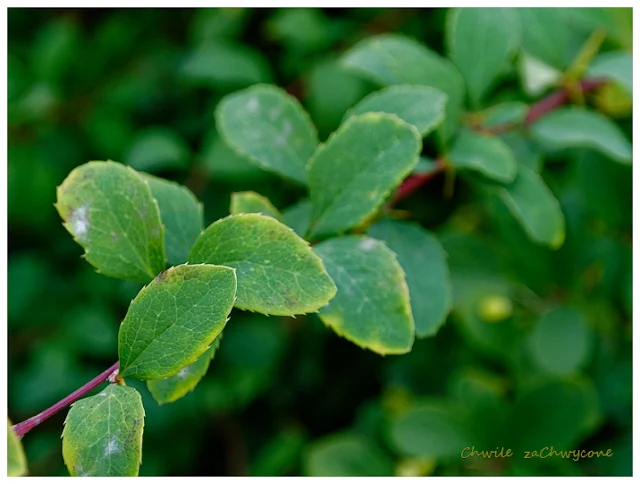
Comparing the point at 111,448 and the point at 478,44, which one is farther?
the point at 478,44

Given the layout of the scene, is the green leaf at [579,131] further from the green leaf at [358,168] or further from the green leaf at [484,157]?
the green leaf at [358,168]

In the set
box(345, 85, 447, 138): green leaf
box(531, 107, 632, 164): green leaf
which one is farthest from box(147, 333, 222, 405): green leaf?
box(531, 107, 632, 164): green leaf

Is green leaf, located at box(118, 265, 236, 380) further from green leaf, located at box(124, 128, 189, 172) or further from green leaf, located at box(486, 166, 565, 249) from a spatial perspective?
green leaf, located at box(124, 128, 189, 172)

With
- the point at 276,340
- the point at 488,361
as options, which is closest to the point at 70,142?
the point at 276,340

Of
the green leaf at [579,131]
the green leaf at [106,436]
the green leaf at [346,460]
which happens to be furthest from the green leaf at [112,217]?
the green leaf at [346,460]

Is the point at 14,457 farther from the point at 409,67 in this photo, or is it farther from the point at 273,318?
the point at 273,318

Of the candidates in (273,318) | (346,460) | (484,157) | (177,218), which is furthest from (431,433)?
(177,218)

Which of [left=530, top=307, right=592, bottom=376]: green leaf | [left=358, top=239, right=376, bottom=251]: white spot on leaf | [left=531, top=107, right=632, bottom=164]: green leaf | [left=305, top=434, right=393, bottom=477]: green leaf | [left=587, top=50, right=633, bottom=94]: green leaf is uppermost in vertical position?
[left=587, top=50, right=633, bottom=94]: green leaf
